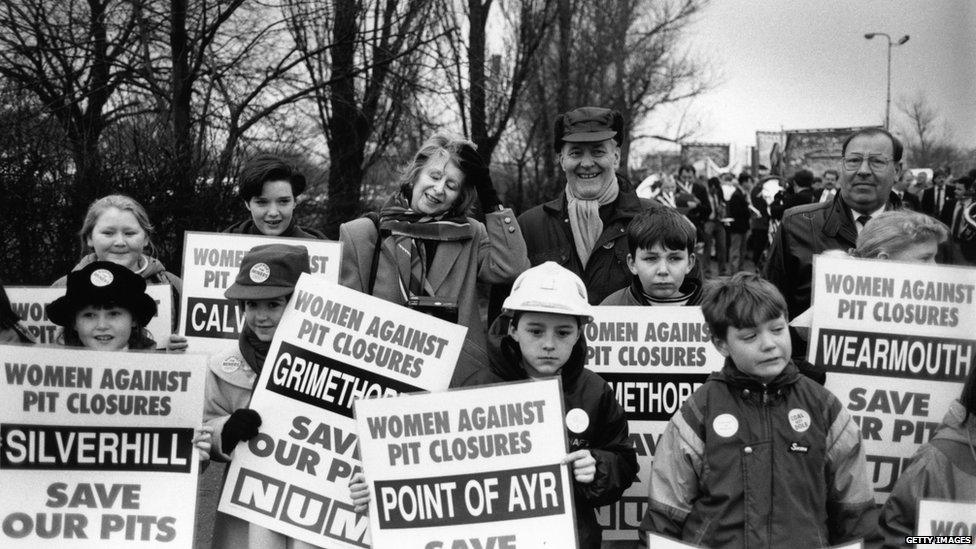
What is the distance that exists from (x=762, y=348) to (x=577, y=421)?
2.38 ft

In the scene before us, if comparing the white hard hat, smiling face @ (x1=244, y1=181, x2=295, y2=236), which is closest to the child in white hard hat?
the white hard hat

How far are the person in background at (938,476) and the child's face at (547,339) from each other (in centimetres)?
124

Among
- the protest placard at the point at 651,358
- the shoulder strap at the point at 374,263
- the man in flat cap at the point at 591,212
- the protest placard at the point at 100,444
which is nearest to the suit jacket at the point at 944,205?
the man in flat cap at the point at 591,212

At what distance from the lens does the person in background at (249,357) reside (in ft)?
13.2

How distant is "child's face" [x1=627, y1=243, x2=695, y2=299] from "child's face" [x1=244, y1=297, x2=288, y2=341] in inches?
62.6

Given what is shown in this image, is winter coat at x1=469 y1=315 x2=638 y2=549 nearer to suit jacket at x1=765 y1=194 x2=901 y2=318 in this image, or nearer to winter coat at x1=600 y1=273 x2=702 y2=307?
winter coat at x1=600 y1=273 x2=702 y2=307

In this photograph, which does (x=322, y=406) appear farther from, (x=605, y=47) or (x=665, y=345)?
(x=605, y=47)

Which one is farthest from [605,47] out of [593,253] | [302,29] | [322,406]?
[322,406]

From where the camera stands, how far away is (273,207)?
18.1 feet

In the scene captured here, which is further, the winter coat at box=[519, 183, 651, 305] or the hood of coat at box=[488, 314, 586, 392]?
the winter coat at box=[519, 183, 651, 305]

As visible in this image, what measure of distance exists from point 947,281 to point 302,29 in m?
10.1

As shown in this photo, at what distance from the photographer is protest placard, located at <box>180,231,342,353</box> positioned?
5441 mm

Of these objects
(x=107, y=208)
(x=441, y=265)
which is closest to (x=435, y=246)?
(x=441, y=265)

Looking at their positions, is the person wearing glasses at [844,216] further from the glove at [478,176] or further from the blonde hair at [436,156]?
the blonde hair at [436,156]
